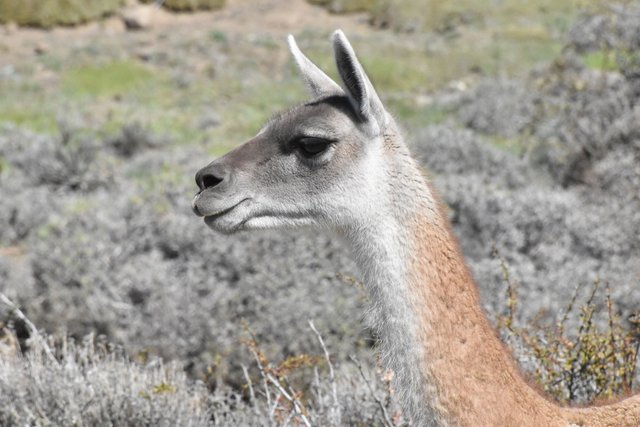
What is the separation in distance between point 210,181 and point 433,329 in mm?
1042

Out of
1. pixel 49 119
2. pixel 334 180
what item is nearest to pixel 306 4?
pixel 49 119

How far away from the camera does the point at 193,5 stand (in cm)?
3691

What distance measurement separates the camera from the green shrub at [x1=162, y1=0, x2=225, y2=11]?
3650 centimetres

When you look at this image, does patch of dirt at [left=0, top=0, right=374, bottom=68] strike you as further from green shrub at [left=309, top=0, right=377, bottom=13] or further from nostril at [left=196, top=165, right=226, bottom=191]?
nostril at [left=196, top=165, right=226, bottom=191]

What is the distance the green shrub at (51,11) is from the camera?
33.4m

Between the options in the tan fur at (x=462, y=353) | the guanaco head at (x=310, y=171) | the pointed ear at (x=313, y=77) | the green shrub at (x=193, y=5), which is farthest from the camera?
the green shrub at (x=193, y=5)

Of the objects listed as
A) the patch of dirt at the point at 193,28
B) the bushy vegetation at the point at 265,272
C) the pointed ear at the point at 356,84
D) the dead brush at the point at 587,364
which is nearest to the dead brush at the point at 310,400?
the bushy vegetation at the point at 265,272

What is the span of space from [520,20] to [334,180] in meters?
32.8

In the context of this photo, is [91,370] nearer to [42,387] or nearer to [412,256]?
[42,387]

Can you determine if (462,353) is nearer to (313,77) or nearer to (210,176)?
(210,176)

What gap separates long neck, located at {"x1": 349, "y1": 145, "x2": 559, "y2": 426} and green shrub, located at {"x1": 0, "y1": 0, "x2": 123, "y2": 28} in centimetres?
3419

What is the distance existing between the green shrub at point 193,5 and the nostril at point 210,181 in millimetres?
35068

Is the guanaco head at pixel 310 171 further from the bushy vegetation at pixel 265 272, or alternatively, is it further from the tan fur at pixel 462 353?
the bushy vegetation at pixel 265 272

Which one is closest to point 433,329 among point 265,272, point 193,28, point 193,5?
point 265,272
